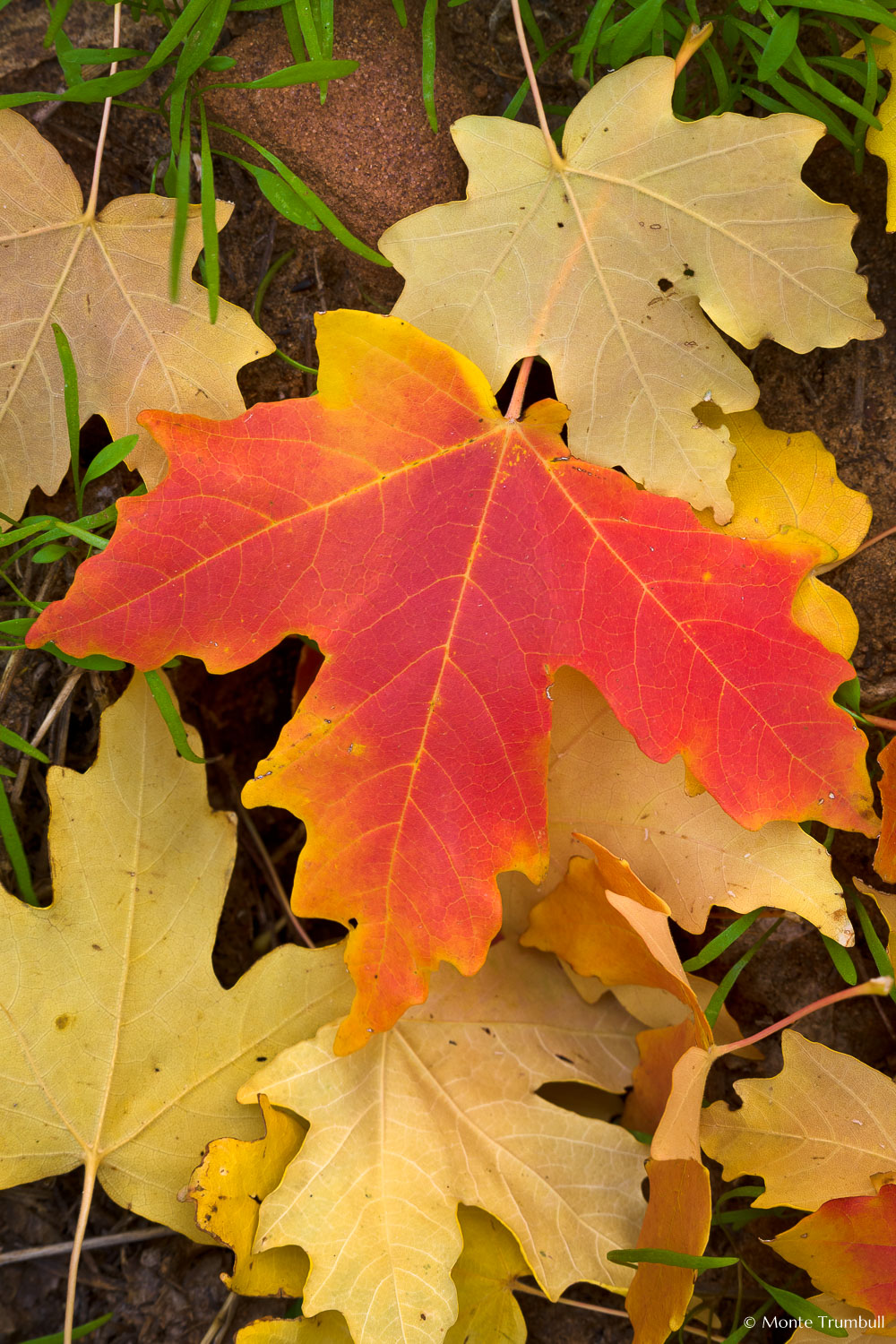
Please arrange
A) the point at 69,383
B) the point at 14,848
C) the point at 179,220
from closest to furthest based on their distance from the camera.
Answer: the point at 179,220 → the point at 69,383 → the point at 14,848

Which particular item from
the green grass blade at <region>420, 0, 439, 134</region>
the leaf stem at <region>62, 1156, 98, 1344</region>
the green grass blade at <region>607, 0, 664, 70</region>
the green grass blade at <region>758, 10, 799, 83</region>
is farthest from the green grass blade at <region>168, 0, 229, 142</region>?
the leaf stem at <region>62, 1156, 98, 1344</region>

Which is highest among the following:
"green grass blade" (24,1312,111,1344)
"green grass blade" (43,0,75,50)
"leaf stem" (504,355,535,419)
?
"green grass blade" (43,0,75,50)

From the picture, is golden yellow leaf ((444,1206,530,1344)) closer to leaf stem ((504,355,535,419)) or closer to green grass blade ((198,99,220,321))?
leaf stem ((504,355,535,419))

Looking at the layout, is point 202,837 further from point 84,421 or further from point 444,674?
point 84,421

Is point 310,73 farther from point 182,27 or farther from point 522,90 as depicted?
point 522,90

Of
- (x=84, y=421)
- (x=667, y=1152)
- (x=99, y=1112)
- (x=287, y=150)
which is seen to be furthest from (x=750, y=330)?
(x=99, y=1112)

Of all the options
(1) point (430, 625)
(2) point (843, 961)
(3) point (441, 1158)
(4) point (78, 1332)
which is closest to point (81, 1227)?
(4) point (78, 1332)

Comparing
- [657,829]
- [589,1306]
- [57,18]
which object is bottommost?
[589,1306]
